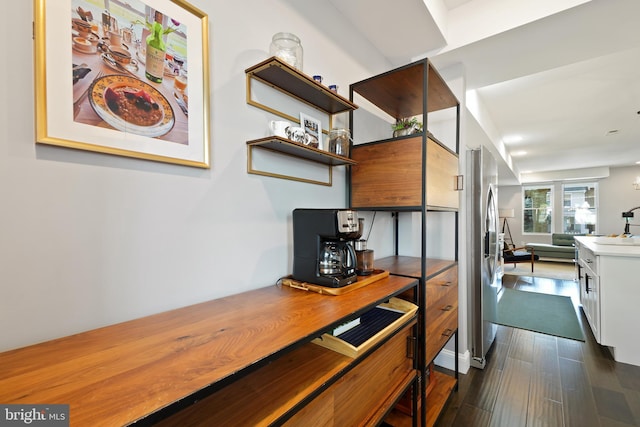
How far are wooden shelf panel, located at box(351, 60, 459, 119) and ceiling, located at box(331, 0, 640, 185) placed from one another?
0.47m

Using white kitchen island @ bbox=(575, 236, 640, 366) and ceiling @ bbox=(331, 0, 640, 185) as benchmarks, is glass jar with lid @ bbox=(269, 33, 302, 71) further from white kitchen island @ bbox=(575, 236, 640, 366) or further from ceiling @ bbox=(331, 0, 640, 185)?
white kitchen island @ bbox=(575, 236, 640, 366)

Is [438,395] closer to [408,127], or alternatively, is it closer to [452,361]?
[452,361]

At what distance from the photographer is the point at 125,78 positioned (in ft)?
3.03

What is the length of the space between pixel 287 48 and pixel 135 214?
1032 millimetres

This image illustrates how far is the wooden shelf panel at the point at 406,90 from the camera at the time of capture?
1697mm

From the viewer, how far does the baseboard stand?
2.35 meters

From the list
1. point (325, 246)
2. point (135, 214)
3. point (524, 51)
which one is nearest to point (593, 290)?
point (524, 51)

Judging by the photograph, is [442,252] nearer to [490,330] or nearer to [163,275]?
[490,330]

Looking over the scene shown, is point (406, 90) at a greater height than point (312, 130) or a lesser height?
greater

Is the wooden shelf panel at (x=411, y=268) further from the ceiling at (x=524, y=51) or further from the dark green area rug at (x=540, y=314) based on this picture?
the dark green area rug at (x=540, y=314)

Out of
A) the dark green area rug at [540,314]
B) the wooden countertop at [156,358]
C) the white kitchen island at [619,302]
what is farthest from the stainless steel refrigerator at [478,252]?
the wooden countertop at [156,358]

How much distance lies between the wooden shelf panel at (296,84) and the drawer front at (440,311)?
119cm

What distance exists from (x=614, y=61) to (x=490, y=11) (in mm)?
1844

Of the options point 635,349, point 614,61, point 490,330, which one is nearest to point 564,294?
point 635,349
